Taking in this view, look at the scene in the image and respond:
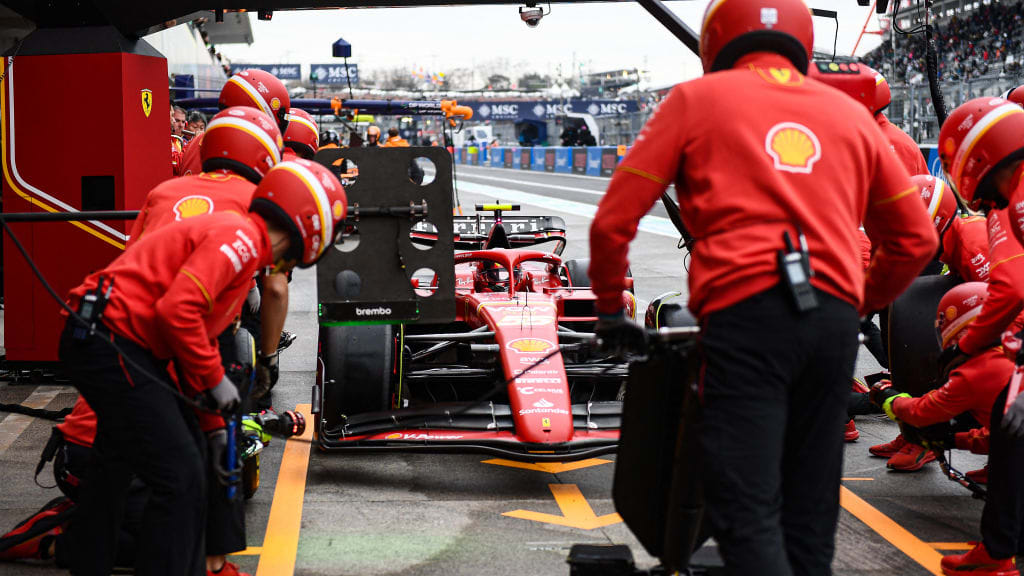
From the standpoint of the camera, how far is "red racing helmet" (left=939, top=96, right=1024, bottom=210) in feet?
13.3

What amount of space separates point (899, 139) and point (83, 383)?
5.90 meters

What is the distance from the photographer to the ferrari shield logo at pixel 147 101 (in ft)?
25.8

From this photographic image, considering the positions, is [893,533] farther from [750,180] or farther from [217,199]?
[217,199]

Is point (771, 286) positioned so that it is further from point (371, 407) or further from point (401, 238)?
point (371, 407)

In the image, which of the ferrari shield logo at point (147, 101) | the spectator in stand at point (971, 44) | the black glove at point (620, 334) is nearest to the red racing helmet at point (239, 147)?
the black glove at point (620, 334)

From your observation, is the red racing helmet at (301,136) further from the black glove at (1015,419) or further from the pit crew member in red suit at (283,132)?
the black glove at (1015,419)

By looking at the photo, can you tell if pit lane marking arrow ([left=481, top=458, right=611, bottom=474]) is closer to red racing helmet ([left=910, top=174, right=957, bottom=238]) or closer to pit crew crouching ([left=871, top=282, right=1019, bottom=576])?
pit crew crouching ([left=871, top=282, right=1019, bottom=576])

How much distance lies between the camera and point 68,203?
764 centimetres

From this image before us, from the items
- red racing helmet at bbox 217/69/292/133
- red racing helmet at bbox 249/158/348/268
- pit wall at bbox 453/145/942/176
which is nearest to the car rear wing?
red racing helmet at bbox 217/69/292/133

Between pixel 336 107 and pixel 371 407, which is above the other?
pixel 336 107

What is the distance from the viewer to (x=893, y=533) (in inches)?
187

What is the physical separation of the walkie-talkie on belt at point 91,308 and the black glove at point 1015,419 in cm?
314

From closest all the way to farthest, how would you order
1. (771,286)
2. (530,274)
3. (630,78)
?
(771,286)
(530,274)
(630,78)

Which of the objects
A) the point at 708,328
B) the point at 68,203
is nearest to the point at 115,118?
the point at 68,203
